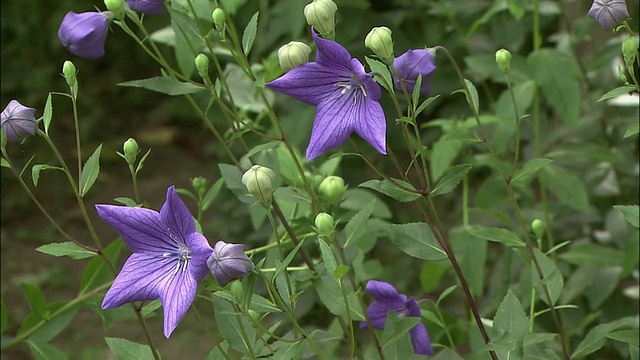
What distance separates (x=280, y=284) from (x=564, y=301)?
41.7 inches

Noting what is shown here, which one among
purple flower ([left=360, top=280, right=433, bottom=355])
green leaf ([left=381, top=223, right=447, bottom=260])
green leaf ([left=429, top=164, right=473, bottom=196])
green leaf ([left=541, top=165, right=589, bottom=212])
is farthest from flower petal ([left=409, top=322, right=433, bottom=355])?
green leaf ([left=541, top=165, right=589, bottom=212])

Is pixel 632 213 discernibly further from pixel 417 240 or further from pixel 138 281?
pixel 138 281

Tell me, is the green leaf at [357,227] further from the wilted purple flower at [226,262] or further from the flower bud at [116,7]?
the flower bud at [116,7]

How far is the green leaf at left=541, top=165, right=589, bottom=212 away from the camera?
2074 mm

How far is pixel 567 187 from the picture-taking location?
2.09 m

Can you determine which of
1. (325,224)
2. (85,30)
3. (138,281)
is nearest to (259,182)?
(325,224)

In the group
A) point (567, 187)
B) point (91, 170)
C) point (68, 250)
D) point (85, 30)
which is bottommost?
point (567, 187)

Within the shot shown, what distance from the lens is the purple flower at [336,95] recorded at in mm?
1139

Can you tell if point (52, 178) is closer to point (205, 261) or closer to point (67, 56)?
point (67, 56)

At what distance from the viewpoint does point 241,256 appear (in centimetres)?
102

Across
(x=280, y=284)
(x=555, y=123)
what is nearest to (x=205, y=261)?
(x=280, y=284)

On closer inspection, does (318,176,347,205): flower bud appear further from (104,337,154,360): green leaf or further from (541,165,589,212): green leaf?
(541,165,589,212): green leaf

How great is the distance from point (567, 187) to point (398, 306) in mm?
777

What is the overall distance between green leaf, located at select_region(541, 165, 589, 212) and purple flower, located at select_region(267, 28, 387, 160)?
1007mm
